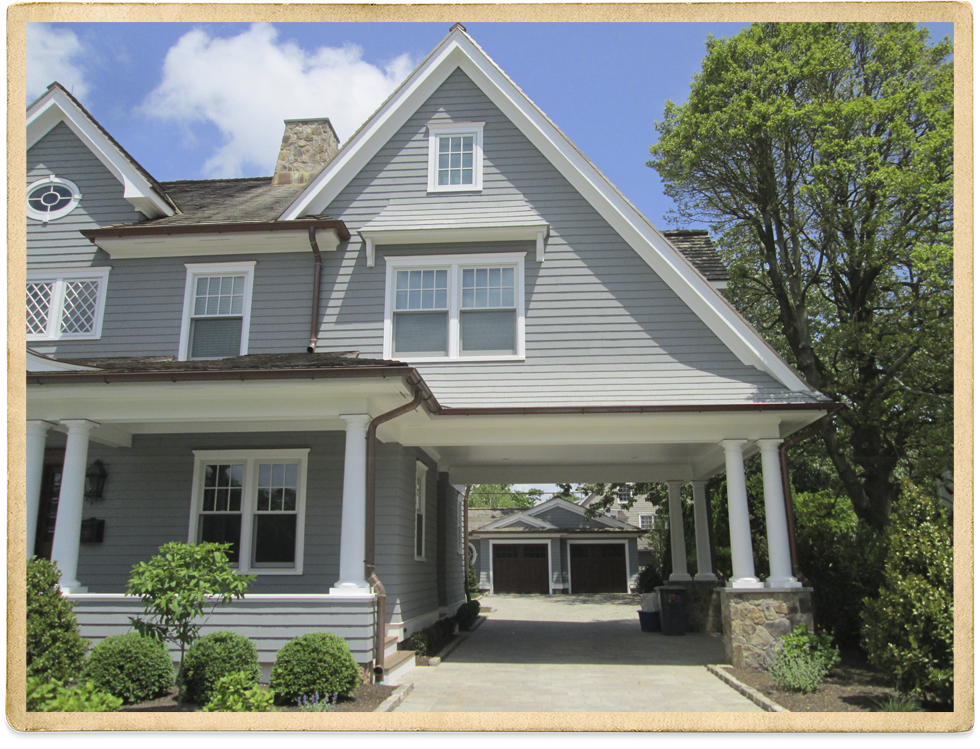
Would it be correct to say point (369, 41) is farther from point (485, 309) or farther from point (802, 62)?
point (802, 62)

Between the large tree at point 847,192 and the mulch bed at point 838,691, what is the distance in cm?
323

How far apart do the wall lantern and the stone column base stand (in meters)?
8.91

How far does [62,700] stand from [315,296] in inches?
261

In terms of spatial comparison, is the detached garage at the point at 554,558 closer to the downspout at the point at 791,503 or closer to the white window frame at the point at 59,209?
the downspout at the point at 791,503

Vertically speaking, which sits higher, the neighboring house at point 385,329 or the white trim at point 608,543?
the neighboring house at point 385,329

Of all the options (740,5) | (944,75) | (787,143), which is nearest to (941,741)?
(740,5)

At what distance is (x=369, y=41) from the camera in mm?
6531

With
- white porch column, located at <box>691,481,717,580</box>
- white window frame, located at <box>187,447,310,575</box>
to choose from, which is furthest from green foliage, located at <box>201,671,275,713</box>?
white porch column, located at <box>691,481,717,580</box>

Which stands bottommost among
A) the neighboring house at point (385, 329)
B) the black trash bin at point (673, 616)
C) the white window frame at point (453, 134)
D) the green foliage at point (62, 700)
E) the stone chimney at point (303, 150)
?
the black trash bin at point (673, 616)

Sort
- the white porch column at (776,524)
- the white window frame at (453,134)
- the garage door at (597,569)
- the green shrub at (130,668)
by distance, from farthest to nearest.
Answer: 1. the garage door at (597,569)
2. the white window frame at (453,134)
3. the white porch column at (776,524)
4. the green shrub at (130,668)

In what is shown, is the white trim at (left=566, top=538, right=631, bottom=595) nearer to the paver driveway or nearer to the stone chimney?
the paver driveway

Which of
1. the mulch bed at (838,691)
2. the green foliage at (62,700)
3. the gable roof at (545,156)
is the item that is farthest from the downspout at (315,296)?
the mulch bed at (838,691)

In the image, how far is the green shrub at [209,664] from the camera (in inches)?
286

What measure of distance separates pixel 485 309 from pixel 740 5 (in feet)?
19.6
